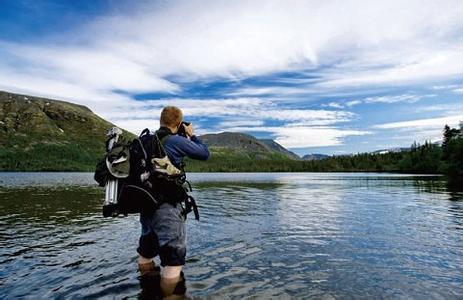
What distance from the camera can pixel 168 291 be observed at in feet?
26.8

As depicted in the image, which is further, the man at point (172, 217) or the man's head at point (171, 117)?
the man's head at point (171, 117)

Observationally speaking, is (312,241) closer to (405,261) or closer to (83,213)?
(405,261)

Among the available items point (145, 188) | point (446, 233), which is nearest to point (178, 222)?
point (145, 188)

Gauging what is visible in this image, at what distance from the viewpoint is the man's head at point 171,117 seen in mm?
8617

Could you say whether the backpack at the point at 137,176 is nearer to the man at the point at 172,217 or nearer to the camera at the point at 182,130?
the man at the point at 172,217

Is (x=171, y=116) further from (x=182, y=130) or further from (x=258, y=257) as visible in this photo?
(x=258, y=257)

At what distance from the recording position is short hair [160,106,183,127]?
8.62m

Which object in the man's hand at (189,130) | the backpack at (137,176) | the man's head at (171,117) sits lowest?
the backpack at (137,176)

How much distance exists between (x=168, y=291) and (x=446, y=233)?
13.9 m

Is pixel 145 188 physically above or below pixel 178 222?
above

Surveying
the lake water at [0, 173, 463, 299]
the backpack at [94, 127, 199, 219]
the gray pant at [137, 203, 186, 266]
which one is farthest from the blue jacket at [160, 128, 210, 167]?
the lake water at [0, 173, 463, 299]

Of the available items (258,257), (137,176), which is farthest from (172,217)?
(258,257)

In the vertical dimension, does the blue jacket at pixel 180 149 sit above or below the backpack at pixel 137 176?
above

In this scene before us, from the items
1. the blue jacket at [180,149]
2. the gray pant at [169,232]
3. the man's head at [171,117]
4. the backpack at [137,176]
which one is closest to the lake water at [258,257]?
the gray pant at [169,232]
